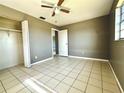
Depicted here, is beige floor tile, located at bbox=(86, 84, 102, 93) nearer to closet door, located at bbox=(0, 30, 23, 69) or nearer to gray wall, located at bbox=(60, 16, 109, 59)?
gray wall, located at bbox=(60, 16, 109, 59)

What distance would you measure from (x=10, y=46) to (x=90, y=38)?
4337 mm

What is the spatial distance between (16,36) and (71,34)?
3.37 metres

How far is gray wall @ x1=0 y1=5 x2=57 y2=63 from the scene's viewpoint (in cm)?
300

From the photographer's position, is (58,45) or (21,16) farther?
(58,45)

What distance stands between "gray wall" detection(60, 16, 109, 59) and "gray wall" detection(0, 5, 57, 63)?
1.62 metres

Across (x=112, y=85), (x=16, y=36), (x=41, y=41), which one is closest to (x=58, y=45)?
(x=41, y=41)

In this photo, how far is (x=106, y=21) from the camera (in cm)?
364

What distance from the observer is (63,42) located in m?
5.38

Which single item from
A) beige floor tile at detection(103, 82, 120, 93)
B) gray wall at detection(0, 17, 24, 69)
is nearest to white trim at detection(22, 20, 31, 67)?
gray wall at detection(0, 17, 24, 69)

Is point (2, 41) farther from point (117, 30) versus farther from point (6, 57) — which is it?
point (117, 30)

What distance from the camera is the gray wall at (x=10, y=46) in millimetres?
3074

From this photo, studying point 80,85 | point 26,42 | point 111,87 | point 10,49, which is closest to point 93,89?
point 80,85

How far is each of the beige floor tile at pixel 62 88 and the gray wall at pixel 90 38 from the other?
297 cm

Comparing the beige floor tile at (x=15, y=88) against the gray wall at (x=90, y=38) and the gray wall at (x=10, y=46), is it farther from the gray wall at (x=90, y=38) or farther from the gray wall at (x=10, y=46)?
the gray wall at (x=90, y=38)
